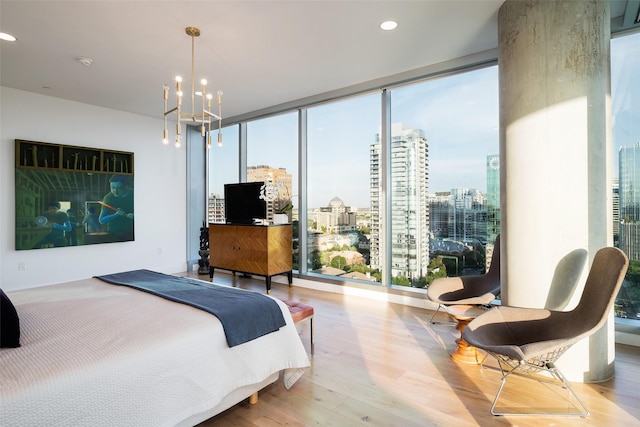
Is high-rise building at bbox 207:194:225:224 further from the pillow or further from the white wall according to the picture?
the pillow

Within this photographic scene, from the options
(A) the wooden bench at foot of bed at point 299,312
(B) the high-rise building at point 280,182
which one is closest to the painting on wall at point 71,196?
(B) the high-rise building at point 280,182

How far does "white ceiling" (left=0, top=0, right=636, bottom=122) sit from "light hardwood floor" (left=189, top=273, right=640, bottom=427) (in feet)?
9.27

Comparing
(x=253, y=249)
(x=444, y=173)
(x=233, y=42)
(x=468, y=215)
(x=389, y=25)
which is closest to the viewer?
(x=389, y=25)

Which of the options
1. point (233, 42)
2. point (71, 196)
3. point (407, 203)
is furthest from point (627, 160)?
point (71, 196)

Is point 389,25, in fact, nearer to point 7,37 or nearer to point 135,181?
point 7,37

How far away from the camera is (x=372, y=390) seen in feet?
7.48

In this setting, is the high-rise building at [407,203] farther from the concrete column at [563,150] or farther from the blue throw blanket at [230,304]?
the blue throw blanket at [230,304]

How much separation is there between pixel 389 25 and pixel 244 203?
329 cm

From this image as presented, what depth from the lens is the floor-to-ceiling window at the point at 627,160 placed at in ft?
9.82

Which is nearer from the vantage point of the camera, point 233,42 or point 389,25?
point 389,25

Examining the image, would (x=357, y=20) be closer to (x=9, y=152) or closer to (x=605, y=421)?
(x=605, y=421)

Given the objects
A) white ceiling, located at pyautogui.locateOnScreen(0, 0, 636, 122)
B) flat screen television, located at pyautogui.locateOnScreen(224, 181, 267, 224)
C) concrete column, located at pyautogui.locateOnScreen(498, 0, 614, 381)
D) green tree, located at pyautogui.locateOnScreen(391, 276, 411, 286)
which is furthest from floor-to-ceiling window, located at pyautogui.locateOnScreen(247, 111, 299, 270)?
concrete column, located at pyautogui.locateOnScreen(498, 0, 614, 381)

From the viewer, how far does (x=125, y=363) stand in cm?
154

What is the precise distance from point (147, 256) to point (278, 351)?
15.1ft
